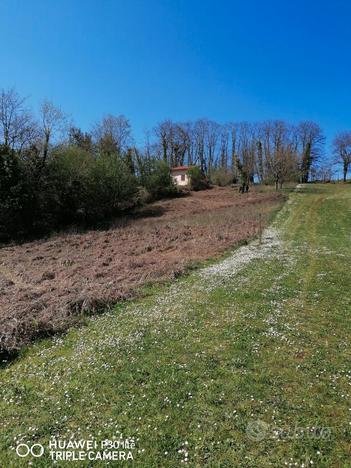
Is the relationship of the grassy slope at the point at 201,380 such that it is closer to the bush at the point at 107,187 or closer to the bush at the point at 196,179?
the bush at the point at 107,187

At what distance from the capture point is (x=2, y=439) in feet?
13.8

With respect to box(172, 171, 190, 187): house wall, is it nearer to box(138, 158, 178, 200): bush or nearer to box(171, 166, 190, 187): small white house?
box(171, 166, 190, 187): small white house

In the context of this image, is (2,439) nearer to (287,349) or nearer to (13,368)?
(13,368)

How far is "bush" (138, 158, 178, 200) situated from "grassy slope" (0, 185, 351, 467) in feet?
130

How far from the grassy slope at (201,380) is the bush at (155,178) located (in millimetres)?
39482

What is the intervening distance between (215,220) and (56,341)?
20.0m

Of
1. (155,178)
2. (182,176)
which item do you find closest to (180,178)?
(182,176)

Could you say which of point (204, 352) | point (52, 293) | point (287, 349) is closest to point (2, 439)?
point (204, 352)

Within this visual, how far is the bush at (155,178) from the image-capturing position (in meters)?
47.4

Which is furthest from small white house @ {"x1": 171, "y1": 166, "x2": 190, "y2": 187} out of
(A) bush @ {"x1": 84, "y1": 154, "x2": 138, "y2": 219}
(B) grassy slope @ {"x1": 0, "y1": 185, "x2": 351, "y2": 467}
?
(B) grassy slope @ {"x1": 0, "y1": 185, "x2": 351, "y2": 467}

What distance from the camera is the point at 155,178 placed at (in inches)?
1859

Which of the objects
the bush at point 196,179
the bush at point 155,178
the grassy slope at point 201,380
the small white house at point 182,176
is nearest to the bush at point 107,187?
the bush at point 155,178

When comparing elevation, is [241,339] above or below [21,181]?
below

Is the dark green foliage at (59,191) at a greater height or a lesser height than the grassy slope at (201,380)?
greater
